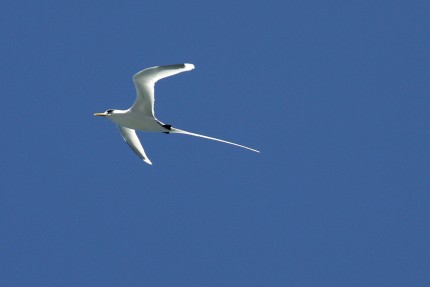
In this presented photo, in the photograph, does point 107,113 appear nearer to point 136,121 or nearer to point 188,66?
point 136,121

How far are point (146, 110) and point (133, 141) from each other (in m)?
3.74

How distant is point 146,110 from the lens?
30562 millimetres

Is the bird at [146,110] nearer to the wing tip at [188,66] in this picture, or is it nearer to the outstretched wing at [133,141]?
the wing tip at [188,66]

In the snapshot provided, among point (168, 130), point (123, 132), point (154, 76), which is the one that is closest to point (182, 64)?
point (154, 76)

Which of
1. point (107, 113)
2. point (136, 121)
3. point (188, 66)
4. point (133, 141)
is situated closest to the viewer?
point (188, 66)

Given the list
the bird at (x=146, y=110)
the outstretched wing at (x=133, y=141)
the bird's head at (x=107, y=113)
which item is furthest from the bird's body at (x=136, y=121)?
the outstretched wing at (x=133, y=141)

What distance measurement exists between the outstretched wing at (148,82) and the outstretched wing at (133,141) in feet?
10.8

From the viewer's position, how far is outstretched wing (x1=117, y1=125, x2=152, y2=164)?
34.0 meters

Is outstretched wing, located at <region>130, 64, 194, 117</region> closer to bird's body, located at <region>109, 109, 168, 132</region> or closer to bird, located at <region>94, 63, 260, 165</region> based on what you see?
bird, located at <region>94, 63, 260, 165</region>

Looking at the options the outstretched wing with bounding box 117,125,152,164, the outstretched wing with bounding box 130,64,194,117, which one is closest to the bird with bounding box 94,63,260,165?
the outstretched wing with bounding box 130,64,194,117

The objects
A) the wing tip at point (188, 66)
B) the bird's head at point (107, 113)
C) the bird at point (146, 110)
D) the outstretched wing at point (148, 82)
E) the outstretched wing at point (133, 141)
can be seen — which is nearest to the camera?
the wing tip at point (188, 66)

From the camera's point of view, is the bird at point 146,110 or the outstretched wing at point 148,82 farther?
the bird at point 146,110

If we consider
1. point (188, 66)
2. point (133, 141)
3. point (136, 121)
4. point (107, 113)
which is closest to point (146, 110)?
point (136, 121)

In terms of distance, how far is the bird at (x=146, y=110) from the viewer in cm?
2902
